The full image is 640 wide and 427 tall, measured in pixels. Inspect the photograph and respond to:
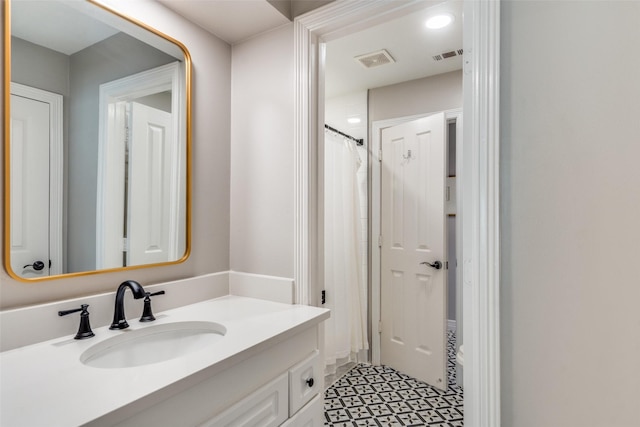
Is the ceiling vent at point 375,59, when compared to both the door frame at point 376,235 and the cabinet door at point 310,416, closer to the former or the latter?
the door frame at point 376,235

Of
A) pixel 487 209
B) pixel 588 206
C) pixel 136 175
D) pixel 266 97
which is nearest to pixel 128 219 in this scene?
pixel 136 175

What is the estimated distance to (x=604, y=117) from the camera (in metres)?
0.88

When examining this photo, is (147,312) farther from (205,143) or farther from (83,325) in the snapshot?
(205,143)

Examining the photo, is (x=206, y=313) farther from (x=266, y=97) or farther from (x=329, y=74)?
(x=329, y=74)

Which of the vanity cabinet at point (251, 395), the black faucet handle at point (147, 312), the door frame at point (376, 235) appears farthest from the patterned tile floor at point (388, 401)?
the black faucet handle at point (147, 312)

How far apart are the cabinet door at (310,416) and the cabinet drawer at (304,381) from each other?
17mm

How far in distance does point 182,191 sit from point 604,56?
1496mm

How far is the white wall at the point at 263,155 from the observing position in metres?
1.43

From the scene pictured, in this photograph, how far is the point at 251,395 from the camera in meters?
0.93

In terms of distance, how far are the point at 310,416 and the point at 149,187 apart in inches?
41.5

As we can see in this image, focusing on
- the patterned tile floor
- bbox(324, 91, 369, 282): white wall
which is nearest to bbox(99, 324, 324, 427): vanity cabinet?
the patterned tile floor

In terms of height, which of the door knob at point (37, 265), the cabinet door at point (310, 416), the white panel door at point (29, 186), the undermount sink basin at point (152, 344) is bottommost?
the cabinet door at point (310, 416)

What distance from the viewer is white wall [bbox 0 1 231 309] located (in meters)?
1.30

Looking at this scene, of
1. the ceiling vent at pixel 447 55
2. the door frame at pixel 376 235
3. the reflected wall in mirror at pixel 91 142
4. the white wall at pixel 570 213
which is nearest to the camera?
the white wall at pixel 570 213
